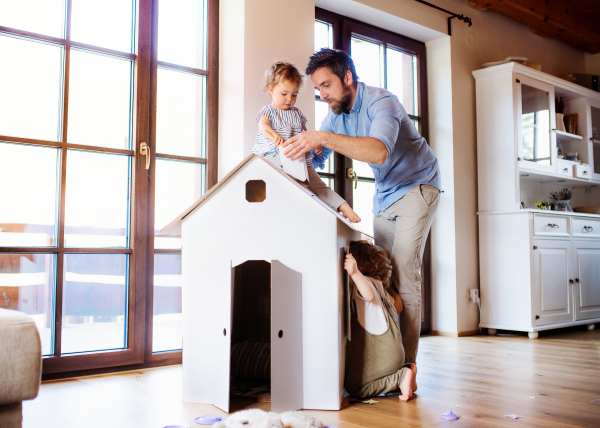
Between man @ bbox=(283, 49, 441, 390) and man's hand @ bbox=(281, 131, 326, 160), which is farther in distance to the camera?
man @ bbox=(283, 49, 441, 390)

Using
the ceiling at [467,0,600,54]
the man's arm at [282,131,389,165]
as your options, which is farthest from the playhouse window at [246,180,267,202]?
the ceiling at [467,0,600,54]

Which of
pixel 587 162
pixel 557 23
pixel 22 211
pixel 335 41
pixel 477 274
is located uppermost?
pixel 557 23

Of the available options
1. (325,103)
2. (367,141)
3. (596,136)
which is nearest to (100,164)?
(367,141)

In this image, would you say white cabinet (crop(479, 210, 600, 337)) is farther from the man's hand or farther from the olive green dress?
the man's hand

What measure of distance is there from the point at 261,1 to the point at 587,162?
3.08 m

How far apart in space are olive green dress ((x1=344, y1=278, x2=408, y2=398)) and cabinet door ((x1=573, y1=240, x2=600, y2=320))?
2.68 meters

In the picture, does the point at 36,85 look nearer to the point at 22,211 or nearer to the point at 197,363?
the point at 22,211

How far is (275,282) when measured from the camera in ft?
5.37

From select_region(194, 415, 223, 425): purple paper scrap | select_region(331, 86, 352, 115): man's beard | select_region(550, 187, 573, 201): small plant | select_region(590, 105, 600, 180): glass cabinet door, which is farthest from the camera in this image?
select_region(590, 105, 600, 180): glass cabinet door

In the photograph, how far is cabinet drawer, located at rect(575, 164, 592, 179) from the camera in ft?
13.9

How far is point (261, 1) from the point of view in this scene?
2777mm

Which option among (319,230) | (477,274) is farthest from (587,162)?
(319,230)

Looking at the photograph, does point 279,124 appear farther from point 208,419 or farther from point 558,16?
point 558,16

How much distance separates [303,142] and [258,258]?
42cm
